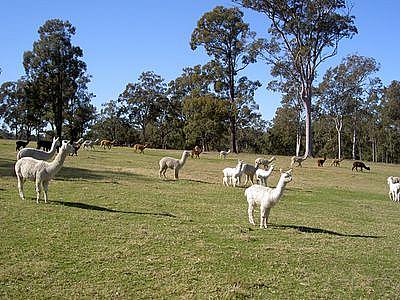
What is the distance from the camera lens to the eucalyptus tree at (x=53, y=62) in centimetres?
5894

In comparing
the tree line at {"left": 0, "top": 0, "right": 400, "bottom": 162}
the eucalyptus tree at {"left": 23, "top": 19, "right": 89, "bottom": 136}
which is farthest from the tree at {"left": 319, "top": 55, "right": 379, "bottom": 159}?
the eucalyptus tree at {"left": 23, "top": 19, "right": 89, "bottom": 136}

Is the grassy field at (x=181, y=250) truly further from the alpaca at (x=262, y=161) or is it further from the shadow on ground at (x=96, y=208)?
the alpaca at (x=262, y=161)

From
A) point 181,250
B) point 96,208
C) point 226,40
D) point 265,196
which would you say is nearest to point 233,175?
point 96,208

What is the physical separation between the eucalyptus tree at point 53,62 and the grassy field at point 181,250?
154ft

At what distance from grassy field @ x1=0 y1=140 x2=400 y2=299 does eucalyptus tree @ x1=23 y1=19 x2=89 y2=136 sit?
47.0 m

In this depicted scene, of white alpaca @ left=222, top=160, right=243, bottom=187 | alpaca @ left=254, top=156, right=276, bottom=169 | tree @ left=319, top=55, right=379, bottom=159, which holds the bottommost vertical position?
white alpaca @ left=222, top=160, right=243, bottom=187

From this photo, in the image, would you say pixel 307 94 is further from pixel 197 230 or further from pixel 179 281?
pixel 179 281

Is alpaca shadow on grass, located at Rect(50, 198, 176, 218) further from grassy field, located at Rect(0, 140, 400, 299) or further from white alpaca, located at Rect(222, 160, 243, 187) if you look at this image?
white alpaca, located at Rect(222, 160, 243, 187)

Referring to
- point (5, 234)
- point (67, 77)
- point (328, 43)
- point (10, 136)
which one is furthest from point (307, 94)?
point (10, 136)

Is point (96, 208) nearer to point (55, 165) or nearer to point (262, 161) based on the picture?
point (55, 165)

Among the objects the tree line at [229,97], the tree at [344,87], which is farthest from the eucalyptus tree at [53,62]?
the tree at [344,87]

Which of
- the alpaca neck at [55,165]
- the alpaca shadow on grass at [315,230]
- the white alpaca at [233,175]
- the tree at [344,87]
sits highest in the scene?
the tree at [344,87]

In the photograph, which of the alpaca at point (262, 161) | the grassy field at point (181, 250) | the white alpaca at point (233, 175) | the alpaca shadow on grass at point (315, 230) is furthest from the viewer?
the alpaca at point (262, 161)

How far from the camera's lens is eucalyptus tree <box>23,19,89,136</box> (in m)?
58.9
